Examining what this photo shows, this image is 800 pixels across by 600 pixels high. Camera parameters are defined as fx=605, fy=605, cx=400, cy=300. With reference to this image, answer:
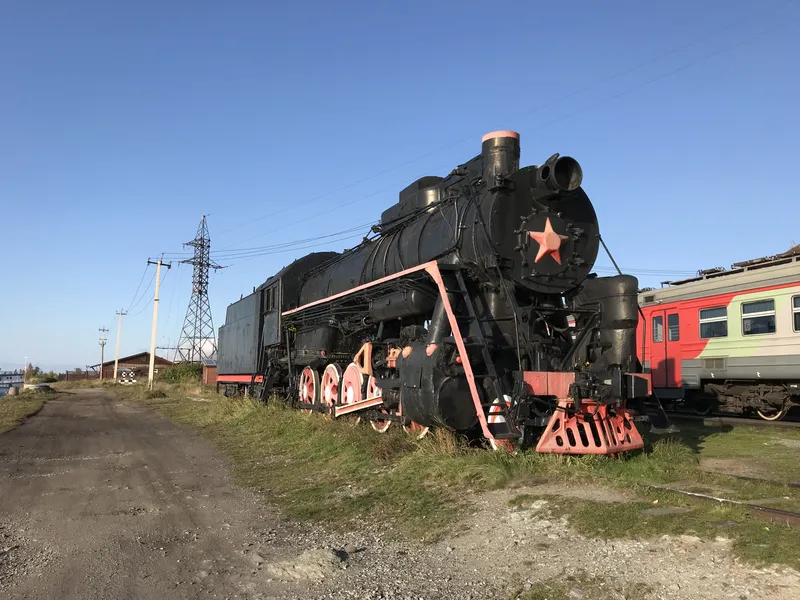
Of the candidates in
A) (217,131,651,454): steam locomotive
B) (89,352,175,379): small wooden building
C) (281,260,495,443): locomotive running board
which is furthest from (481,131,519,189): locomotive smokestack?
(89,352,175,379): small wooden building

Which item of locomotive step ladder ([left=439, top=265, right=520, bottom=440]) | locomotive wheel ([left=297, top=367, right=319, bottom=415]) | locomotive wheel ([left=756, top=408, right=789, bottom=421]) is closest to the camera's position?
locomotive step ladder ([left=439, top=265, right=520, bottom=440])

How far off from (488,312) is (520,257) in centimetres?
85

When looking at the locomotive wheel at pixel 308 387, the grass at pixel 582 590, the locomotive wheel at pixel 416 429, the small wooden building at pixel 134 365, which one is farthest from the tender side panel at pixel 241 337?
the small wooden building at pixel 134 365

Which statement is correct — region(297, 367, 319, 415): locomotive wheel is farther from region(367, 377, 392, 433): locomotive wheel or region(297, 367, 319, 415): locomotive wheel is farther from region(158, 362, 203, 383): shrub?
region(158, 362, 203, 383): shrub

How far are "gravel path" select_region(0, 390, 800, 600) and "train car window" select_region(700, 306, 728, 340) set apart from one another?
9456 millimetres

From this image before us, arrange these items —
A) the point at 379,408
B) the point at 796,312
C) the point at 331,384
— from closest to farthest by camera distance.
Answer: the point at 379,408
the point at 796,312
the point at 331,384

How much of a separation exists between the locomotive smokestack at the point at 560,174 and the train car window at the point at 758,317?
23.6 ft

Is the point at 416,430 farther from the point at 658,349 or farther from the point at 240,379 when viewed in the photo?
the point at 240,379

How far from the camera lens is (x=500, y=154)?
327 inches

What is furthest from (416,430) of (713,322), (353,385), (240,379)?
(240,379)

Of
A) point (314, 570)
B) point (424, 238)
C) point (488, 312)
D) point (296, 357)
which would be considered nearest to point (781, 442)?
point (488, 312)

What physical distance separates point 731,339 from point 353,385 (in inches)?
342

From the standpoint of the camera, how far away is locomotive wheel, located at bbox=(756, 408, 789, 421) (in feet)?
42.6

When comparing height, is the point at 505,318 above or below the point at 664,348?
above
